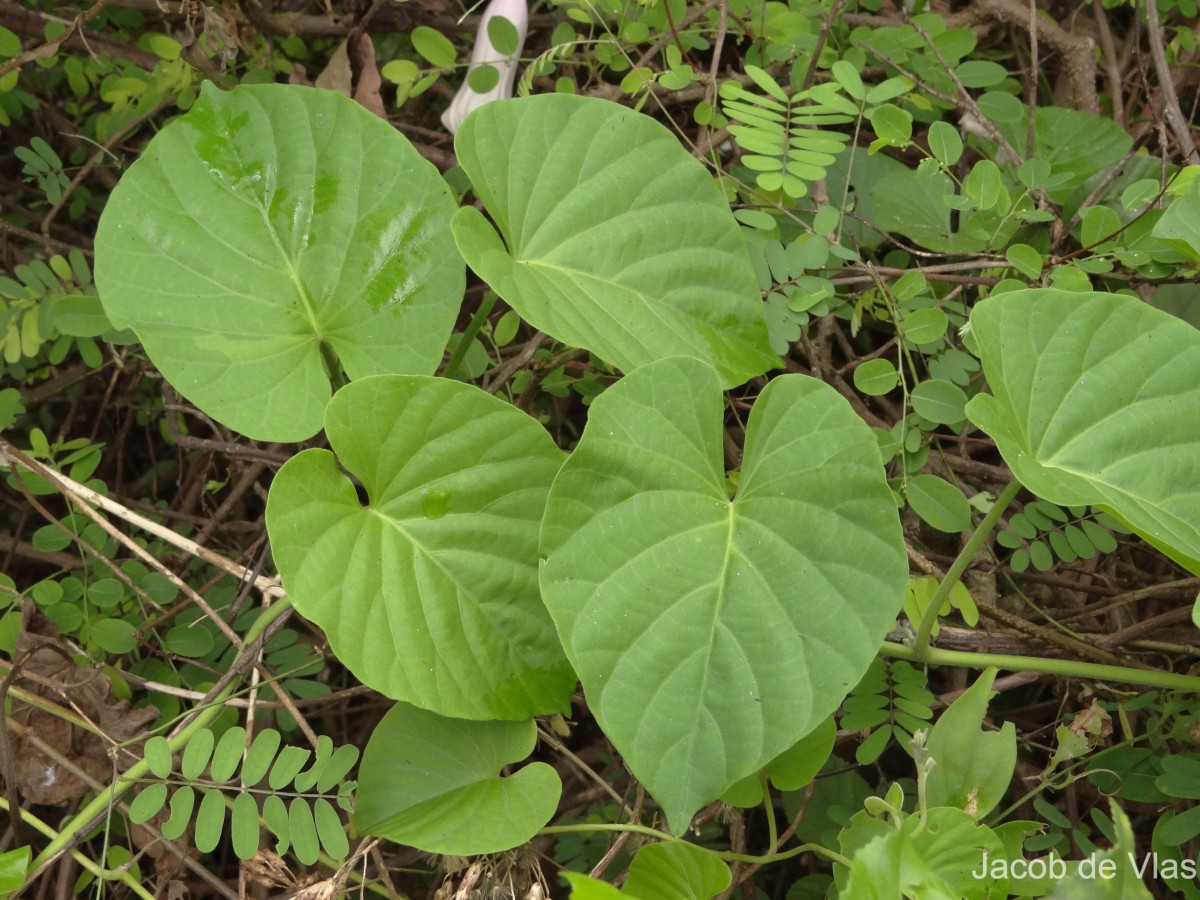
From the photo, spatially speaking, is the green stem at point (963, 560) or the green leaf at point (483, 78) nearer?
the green stem at point (963, 560)

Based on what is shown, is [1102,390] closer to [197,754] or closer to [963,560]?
[963,560]

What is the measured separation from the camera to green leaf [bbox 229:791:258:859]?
3.13 feet

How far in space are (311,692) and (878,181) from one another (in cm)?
109

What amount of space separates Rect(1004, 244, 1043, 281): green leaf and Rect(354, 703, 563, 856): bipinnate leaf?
77 cm

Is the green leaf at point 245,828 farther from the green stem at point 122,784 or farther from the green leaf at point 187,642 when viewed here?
the green leaf at point 187,642

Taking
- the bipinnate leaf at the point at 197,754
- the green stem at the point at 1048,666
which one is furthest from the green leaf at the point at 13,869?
the green stem at the point at 1048,666

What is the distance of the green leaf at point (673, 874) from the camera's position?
876 mm

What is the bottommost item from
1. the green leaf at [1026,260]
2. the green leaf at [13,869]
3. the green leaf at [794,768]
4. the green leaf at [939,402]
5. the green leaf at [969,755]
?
the green leaf at [13,869]

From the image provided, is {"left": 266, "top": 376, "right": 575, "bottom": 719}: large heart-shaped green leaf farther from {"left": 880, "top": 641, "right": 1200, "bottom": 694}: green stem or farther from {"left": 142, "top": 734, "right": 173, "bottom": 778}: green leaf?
{"left": 880, "top": 641, "right": 1200, "bottom": 694}: green stem

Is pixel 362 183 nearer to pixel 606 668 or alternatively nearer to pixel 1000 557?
pixel 606 668

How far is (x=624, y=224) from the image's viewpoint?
3.42ft

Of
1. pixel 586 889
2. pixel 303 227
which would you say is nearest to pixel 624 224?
pixel 303 227

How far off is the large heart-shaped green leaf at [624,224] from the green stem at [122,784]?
462 millimetres

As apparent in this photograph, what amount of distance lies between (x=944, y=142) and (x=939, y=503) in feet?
1.52
